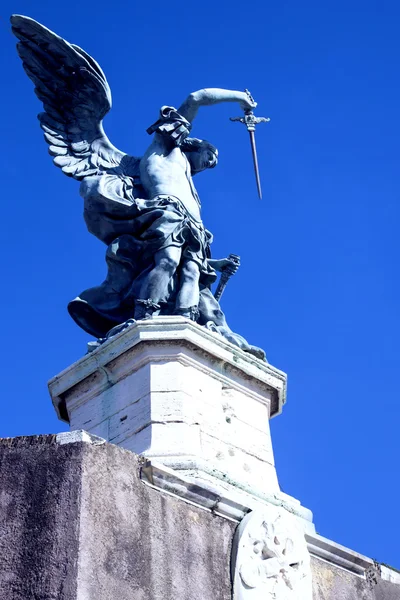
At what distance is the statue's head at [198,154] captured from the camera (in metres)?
8.66

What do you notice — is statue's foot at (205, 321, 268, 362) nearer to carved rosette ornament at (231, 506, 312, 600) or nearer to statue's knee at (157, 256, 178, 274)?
statue's knee at (157, 256, 178, 274)

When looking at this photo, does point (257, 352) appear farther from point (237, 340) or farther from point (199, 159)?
point (199, 159)

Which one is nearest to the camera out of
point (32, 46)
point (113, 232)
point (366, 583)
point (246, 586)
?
point (246, 586)

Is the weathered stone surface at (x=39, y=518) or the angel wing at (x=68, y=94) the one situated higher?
the angel wing at (x=68, y=94)

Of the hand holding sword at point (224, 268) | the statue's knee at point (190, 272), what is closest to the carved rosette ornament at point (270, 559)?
the statue's knee at point (190, 272)

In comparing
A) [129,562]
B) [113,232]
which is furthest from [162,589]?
[113,232]

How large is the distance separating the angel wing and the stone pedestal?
188 centimetres

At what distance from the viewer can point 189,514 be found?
5.94m

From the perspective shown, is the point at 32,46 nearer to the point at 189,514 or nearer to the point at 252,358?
the point at 252,358

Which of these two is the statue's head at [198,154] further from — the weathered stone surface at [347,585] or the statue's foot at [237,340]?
the weathered stone surface at [347,585]

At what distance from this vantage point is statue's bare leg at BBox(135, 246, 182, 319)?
7.47 metres

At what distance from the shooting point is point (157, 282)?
7594 millimetres

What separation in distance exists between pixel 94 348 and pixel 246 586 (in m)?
2.10

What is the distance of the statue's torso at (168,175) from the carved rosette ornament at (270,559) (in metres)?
2.64
